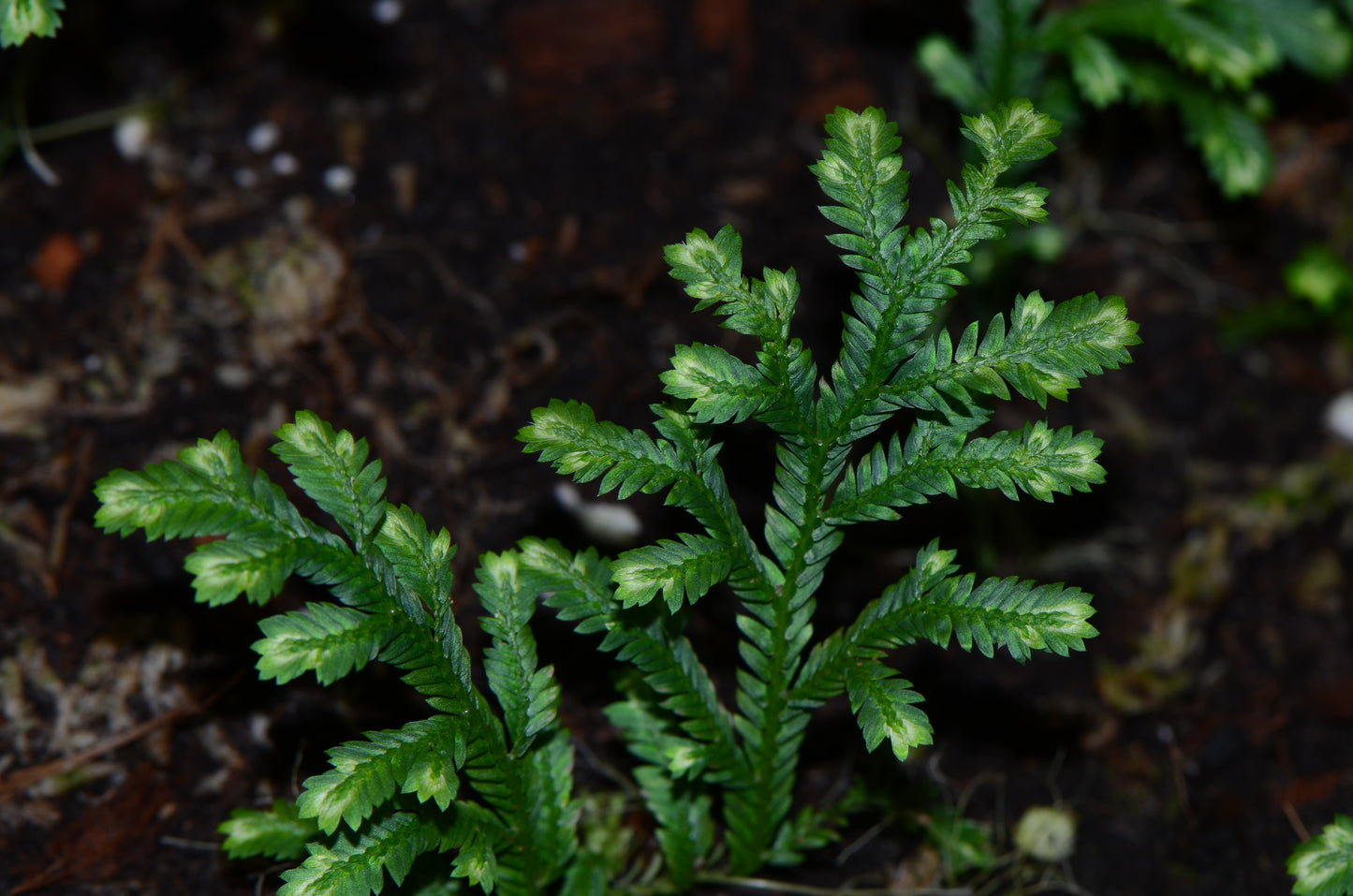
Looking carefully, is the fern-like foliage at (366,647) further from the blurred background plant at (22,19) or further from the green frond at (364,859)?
the blurred background plant at (22,19)

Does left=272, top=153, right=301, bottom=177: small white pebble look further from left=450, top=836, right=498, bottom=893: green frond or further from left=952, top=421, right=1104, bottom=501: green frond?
left=952, top=421, right=1104, bottom=501: green frond

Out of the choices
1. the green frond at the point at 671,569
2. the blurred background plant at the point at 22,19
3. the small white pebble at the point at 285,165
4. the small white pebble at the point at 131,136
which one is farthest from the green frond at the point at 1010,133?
the small white pebble at the point at 131,136

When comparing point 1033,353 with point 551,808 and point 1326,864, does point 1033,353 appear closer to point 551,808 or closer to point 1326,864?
point 1326,864

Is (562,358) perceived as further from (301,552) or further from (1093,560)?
(1093,560)

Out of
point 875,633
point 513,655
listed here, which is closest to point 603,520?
point 513,655

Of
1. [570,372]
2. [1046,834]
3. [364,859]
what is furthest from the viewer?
[570,372]

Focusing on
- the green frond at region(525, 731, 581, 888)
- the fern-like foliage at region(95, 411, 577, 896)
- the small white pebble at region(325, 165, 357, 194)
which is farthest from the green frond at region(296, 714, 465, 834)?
the small white pebble at region(325, 165, 357, 194)
